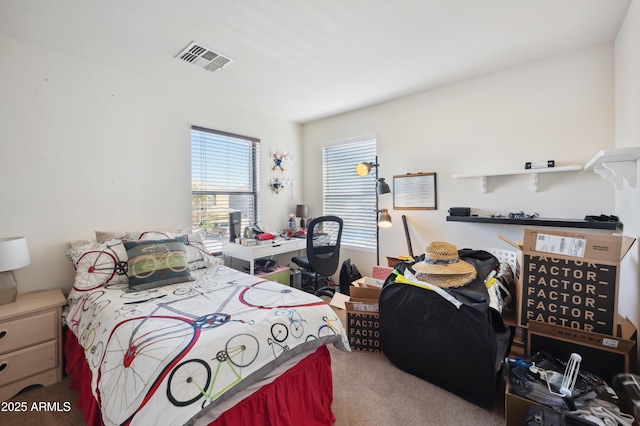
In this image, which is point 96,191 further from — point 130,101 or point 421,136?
point 421,136

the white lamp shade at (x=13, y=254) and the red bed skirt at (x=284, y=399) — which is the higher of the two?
the white lamp shade at (x=13, y=254)

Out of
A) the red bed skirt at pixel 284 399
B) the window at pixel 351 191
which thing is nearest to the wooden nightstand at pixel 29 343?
the red bed skirt at pixel 284 399

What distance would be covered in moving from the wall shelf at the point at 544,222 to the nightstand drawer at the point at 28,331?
3.47m

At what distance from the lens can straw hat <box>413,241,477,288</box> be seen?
1791mm

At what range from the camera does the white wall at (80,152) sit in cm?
207

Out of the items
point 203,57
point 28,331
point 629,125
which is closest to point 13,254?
point 28,331

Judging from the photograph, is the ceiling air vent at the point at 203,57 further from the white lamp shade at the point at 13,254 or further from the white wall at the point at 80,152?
the white lamp shade at the point at 13,254

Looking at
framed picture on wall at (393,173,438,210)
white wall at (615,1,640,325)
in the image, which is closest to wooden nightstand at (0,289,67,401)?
framed picture on wall at (393,173,438,210)

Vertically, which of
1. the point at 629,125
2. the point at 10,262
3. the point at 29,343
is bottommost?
the point at 29,343

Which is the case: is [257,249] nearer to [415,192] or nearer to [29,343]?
[29,343]

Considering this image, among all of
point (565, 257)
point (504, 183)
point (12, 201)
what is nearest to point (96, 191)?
point (12, 201)

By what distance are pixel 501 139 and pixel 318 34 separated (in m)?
2.00

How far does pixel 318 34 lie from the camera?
2.05 meters

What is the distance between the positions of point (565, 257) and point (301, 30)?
2.32 metres
